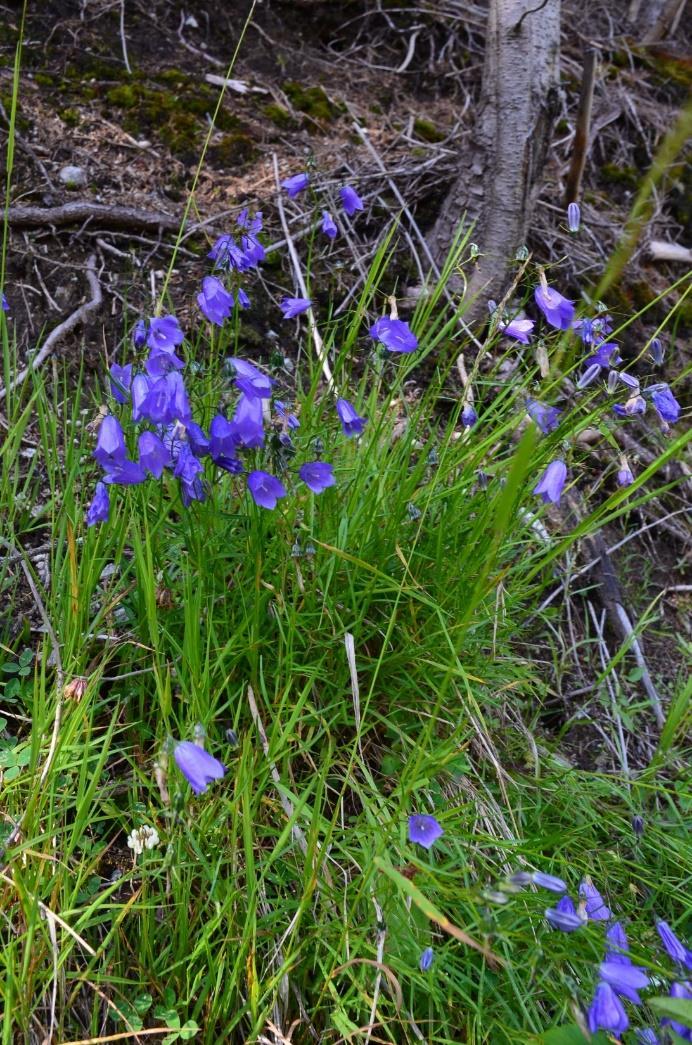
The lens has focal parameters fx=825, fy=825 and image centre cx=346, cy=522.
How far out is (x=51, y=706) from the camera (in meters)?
1.73

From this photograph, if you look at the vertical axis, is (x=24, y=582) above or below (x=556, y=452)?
below

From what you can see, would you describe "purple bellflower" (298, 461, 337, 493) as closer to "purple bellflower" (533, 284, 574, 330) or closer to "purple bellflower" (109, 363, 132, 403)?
"purple bellflower" (109, 363, 132, 403)

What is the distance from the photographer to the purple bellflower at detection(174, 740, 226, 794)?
1276 millimetres

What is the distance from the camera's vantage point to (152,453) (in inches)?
61.4

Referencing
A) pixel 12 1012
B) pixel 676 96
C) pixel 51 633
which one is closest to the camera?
pixel 12 1012

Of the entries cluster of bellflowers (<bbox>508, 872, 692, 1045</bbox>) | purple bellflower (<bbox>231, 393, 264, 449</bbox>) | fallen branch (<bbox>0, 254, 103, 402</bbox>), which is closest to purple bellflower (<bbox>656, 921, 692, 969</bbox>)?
cluster of bellflowers (<bbox>508, 872, 692, 1045</bbox>)

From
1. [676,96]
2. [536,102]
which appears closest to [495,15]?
[536,102]

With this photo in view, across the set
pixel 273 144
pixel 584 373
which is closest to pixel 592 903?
pixel 584 373

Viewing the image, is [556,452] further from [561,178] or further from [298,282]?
[561,178]

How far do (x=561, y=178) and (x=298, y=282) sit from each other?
148 cm

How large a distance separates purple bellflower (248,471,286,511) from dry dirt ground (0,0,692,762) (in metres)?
1.22

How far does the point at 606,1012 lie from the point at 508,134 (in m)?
2.75

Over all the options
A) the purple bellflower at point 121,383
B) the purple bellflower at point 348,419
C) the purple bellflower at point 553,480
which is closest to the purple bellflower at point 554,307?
the purple bellflower at point 553,480

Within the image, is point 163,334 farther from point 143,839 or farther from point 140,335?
point 143,839
